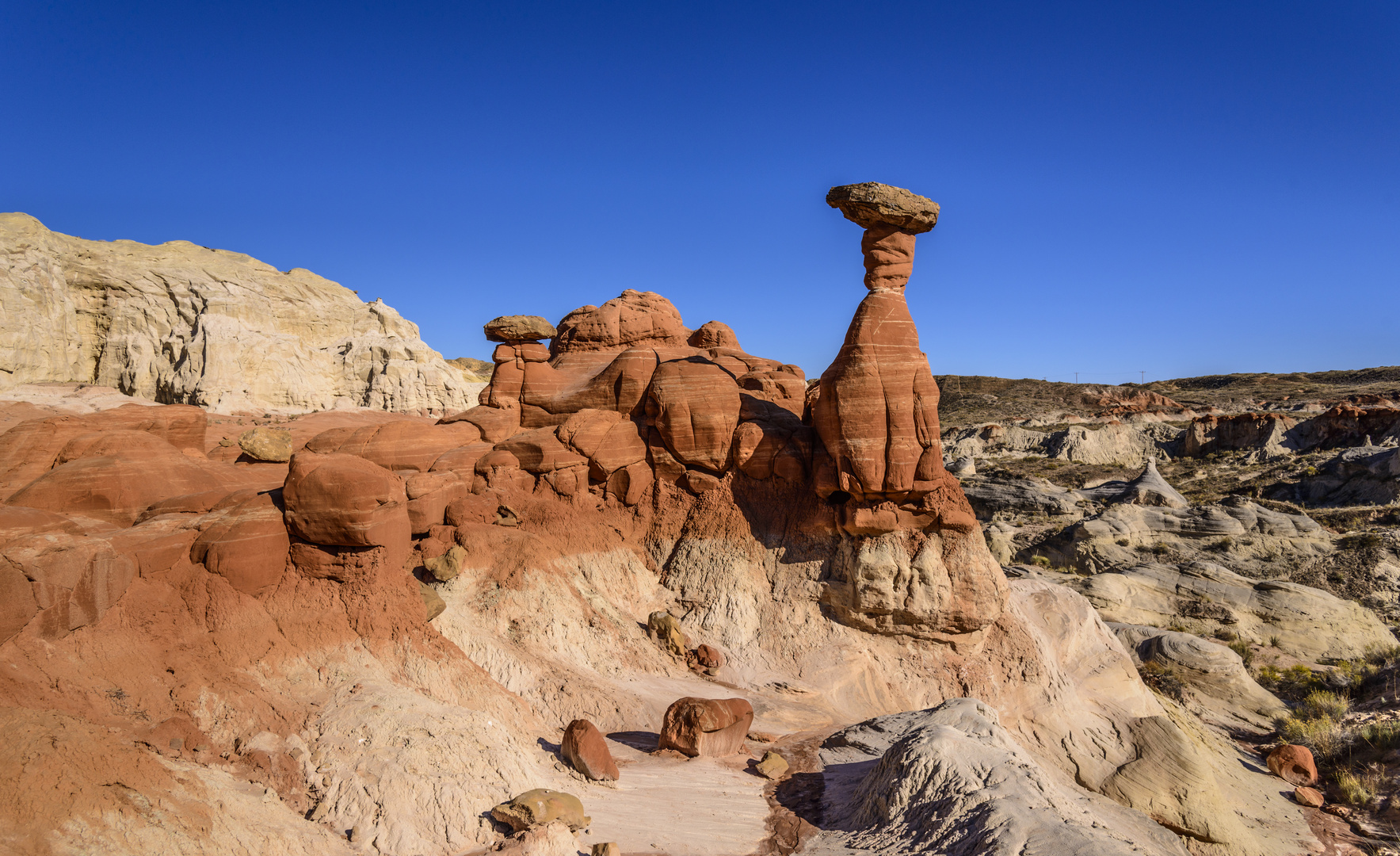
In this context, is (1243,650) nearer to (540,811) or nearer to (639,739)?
(639,739)

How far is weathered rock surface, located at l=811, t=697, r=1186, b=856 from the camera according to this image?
22.3 feet

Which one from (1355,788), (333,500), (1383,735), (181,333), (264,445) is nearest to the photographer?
(333,500)

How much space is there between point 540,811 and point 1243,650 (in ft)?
61.1

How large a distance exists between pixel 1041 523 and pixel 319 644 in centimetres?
2863

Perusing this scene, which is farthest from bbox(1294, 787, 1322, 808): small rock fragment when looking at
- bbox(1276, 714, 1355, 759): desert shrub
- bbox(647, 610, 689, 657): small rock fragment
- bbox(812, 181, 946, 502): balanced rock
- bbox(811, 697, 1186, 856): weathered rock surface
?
bbox(647, 610, 689, 657): small rock fragment

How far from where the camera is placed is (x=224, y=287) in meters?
33.6

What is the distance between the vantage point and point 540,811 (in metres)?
6.73

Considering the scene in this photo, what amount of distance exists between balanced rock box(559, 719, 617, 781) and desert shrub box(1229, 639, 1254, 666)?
16.7 metres

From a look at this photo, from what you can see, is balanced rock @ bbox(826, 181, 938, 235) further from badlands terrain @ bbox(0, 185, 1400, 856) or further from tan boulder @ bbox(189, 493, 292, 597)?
tan boulder @ bbox(189, 493, 292, 597)

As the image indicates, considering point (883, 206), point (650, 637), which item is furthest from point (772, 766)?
point (883, 206)

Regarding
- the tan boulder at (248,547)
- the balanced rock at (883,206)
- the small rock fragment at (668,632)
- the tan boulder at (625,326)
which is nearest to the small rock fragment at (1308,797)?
the small rock fragment at (668,632)

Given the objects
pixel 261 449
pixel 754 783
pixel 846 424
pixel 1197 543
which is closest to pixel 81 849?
pixel 754 783

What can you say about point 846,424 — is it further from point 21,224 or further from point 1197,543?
point 21,224

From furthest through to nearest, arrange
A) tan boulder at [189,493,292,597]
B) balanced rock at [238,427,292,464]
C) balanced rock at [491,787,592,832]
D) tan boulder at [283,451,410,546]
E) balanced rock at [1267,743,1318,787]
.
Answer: balanced rock at [1267,743,1318,787]
balanced rock at [238,427,292,464]
tan boulder at [283,451,410,546]
tan boulder at [189,493,292,597]
balanced rock at [491,787,592,832]
